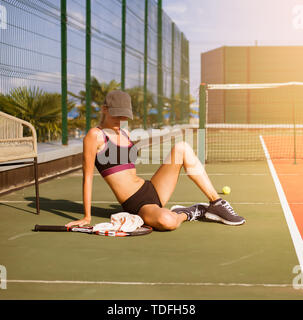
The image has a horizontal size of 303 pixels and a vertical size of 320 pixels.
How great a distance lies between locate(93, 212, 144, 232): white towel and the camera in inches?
196

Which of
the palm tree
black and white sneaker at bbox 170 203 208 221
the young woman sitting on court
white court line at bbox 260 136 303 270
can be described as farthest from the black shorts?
the palm tree

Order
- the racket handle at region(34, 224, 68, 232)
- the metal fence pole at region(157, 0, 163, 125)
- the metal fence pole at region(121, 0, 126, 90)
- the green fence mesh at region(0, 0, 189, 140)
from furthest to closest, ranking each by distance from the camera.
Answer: the metal fence pole at region(157, 0, 163, 125), the metal fence pole at region(121, 0, 126, 90), the green fence mesh at region(0, 0, 189, 140), the racket handle at region(34, 224, 68, 232)

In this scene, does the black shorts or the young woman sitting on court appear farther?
the black shorts

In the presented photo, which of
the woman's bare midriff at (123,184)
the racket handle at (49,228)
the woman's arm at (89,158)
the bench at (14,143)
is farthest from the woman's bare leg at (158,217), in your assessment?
the bench at (14,143)

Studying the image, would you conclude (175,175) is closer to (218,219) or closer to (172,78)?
(218,219)

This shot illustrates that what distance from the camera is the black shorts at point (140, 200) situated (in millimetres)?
5172

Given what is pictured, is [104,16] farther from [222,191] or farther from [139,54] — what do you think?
[222,191]

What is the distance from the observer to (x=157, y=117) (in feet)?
64.8

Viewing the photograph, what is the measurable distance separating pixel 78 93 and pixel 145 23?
722 centimetres

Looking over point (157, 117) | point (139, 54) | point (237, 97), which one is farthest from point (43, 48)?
point (237, 97)

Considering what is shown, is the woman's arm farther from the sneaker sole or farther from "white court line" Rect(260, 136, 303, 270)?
"white court line" Rect(260, 136, 303, 270)

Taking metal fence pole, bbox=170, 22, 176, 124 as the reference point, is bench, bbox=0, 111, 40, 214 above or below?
below

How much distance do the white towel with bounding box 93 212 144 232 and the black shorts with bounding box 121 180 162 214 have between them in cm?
9
